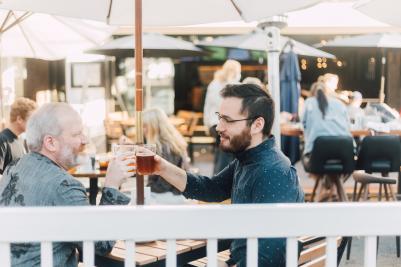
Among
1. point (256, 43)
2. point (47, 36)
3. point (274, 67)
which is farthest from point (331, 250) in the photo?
point (256, 43)

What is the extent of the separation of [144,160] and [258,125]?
523 mm

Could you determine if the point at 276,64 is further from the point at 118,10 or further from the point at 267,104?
the point at 267,104

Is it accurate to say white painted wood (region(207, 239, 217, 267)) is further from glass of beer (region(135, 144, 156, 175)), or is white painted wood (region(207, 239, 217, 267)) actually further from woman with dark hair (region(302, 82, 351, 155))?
woman with dark hair (region(302, 82, 351, 155))

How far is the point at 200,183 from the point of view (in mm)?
2625

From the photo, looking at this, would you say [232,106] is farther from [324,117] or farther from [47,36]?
[47,36]

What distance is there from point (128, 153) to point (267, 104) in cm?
65

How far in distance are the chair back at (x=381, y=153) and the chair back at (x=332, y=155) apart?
145 millimetres

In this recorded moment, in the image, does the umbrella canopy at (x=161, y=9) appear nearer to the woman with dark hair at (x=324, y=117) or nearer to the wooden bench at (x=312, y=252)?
the wooden bench at (x=312, y=252)

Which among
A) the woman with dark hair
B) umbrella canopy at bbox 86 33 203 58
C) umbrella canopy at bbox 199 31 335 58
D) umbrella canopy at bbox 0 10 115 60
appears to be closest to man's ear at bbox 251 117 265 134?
the woman with dark hair

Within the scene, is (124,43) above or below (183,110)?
above

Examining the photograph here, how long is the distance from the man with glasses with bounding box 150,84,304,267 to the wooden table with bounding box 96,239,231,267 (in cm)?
25

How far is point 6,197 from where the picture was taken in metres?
2.09

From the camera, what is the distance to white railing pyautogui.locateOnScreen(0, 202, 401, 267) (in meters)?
1.42

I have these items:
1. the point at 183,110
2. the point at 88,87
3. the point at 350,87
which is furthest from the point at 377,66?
the point at 88,87
